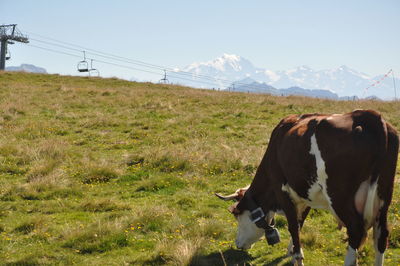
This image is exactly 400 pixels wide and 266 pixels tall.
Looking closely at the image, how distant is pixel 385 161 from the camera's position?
16.8ft

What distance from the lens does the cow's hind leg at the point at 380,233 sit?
539 cm

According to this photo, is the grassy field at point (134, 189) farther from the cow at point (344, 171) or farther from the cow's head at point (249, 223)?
the cow at point (344, 171)

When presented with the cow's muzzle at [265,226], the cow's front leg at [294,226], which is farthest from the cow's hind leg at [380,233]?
the cow's muzzle at [265,226]

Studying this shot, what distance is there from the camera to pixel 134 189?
10.7 m

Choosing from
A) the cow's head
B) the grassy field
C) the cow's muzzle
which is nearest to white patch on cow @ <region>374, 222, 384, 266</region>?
the grassy field

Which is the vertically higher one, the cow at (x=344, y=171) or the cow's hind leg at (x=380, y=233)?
the cow at (x=344, y=171)

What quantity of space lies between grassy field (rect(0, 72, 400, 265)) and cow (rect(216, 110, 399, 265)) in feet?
4.76

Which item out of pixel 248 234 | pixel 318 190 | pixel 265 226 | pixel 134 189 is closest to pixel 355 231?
pixel 318 190

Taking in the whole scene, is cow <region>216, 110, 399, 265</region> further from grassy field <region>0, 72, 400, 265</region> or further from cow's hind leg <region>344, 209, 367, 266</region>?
grassy field <region>0, 72, 400, 265</region>

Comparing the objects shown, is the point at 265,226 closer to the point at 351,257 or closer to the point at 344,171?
the point at 351,257

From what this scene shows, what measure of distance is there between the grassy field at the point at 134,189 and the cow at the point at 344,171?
1452 millimetres

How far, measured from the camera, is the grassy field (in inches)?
279

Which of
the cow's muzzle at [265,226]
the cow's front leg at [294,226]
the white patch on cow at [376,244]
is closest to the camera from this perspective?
the white patch on cow at [376,244]

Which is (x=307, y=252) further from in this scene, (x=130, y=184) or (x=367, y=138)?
(x=130, y=184)
